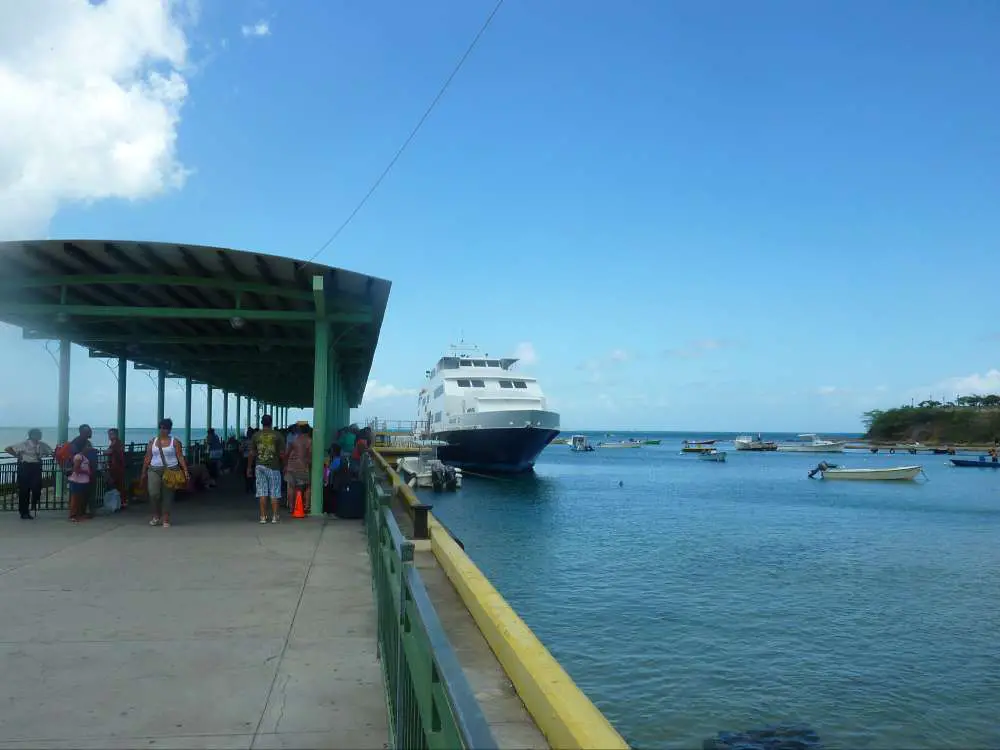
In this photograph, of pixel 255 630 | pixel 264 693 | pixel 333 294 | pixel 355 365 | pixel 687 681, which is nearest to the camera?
pixel 264 693

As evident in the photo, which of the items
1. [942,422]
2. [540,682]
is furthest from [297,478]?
[942,422]

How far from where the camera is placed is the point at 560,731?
3.96 meters

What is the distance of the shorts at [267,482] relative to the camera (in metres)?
11.1

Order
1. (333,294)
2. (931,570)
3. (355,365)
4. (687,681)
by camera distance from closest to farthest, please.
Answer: (687,681)
(333,294)
(931,570)
(355,365)

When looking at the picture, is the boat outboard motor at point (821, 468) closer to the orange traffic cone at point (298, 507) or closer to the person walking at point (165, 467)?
the orange traffic cone at point (298, 507)

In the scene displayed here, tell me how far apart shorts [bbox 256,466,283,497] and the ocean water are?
434cm

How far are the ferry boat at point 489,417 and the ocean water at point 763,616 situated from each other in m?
13.5

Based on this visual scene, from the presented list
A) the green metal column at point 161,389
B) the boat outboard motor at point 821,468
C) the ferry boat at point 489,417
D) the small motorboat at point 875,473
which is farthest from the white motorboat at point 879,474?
the green metal column at point 161,389

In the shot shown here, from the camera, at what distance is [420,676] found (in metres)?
2.62

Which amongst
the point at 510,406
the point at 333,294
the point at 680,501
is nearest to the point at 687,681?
the point at 333,294

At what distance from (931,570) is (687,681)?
39.6 ft

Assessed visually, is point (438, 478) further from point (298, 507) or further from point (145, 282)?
point (145, 282)

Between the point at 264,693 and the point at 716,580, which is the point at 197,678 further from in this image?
the point at 716,580

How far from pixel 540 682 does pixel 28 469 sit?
1019 cm
